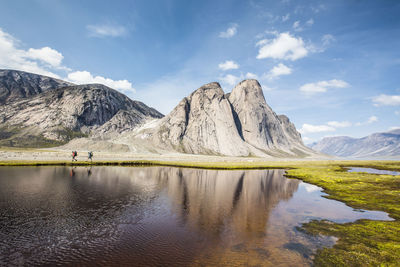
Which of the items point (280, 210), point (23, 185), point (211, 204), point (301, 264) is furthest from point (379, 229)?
point (23, 185)

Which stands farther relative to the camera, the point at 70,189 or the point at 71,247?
the point at 70,189

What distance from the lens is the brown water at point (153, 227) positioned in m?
15.1

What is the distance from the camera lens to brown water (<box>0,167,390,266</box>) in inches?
596

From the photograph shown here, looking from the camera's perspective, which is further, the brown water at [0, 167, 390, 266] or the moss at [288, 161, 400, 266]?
the moss at [288, 161, 400, 266]

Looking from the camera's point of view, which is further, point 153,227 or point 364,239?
point 153,227

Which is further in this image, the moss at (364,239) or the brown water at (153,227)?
the moss at (364,239)

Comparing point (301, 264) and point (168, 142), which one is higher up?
point (168, 142)

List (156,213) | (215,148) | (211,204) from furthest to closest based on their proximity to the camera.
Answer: (215,148)
(211,204)
(156,213)

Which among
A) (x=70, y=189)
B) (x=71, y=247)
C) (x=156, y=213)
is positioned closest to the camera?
(x=71, y=247)

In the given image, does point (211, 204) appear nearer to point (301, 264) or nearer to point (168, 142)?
point (301, 264)

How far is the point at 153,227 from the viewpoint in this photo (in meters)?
20.9

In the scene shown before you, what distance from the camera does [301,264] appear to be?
48.8ft

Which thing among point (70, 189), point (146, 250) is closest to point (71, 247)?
point (146, 250)

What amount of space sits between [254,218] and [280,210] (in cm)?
624
